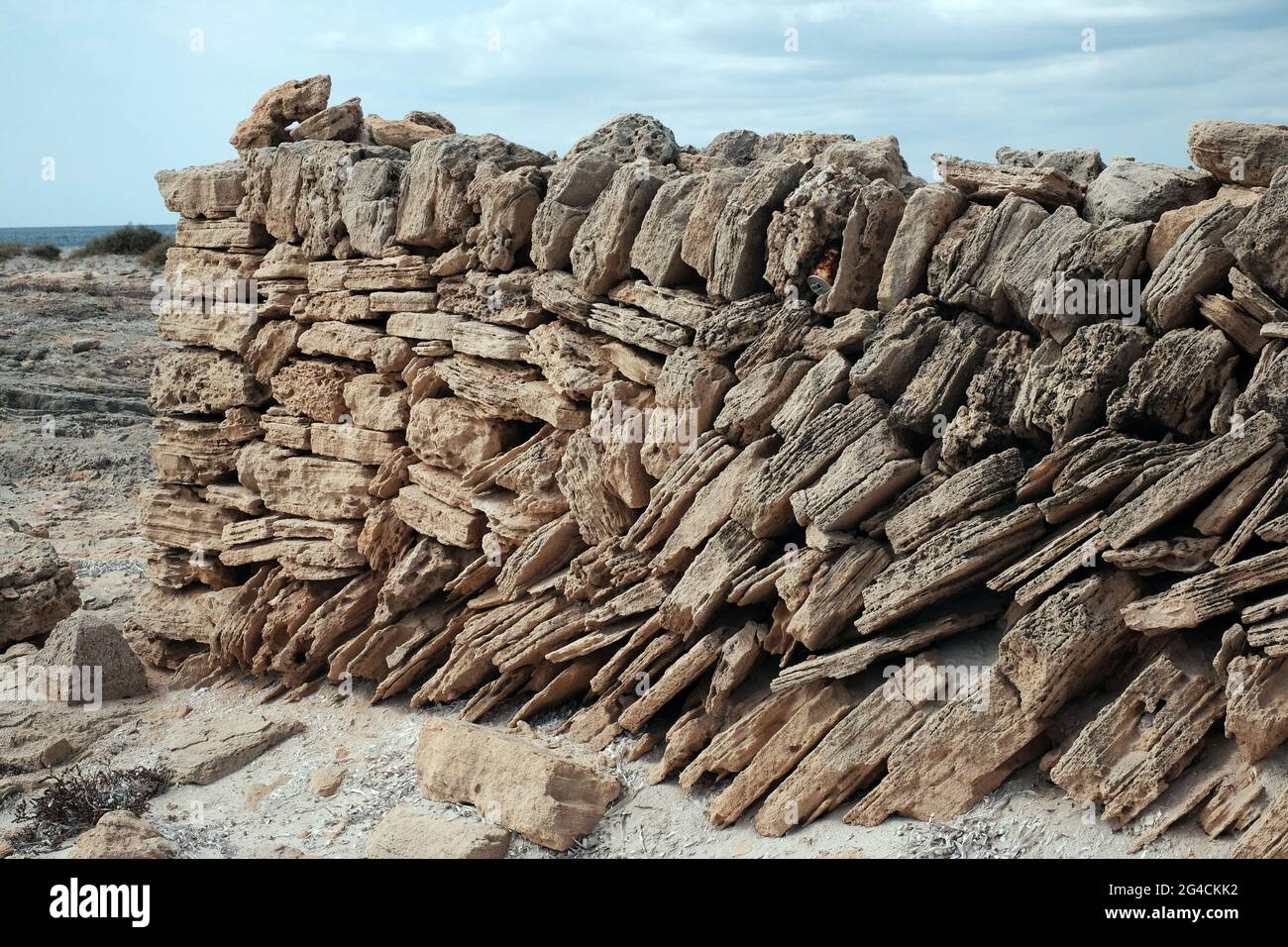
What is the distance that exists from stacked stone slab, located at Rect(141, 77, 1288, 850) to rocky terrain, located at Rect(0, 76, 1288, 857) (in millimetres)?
31

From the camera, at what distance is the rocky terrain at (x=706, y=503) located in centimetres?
696

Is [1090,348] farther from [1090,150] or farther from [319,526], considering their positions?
[319,526]

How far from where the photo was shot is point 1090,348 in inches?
289

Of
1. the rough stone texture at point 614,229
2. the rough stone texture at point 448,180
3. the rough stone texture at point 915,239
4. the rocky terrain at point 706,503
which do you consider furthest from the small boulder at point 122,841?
the rough stone texture at point 915,239

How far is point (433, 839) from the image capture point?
817 centimetres

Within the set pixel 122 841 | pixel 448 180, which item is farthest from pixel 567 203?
pixel 122 841

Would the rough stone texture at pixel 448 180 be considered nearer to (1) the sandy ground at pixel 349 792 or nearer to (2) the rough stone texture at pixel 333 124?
(2) the rough stone texture at pixel 333 124

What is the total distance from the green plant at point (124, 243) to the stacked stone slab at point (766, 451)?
47.7m

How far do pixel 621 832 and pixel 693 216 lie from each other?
4.63 m

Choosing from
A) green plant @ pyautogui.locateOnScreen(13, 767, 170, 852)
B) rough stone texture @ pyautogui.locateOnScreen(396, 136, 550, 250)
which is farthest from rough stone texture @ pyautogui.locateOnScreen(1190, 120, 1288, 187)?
green plant @ pyautogui.locateOnScreen(13, 767, 170, 852)

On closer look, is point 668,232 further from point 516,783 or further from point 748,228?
point 516,783

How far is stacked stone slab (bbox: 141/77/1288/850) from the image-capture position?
6.94 metres

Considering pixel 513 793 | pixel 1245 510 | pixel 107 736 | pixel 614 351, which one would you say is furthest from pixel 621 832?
pixel 107 736

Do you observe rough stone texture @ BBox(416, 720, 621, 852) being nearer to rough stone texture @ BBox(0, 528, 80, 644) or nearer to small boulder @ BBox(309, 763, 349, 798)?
small boulder @ BBox(309, 763, 349, 798)
